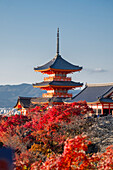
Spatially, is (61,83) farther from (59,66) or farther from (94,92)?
(94,92)

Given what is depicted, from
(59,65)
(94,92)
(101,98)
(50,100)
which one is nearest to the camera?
(101,98)

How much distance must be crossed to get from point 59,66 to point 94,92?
8392 millimetres

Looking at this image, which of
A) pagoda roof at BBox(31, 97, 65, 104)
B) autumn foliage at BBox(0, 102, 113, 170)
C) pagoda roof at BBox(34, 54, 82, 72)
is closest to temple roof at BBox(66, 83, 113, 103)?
pagoda roof at BBox(31, 97, 65, 104)

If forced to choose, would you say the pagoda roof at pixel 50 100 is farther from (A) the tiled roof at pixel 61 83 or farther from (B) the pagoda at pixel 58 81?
(A) the tiled roof at pixel 61 83

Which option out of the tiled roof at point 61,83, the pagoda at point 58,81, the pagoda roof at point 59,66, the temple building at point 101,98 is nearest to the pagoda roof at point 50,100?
the pagoda at point 58,81

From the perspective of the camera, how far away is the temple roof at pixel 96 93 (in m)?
33.0

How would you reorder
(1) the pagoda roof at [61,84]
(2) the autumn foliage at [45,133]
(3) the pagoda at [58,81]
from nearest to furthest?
1. (2) the autumn foliage at [45,133]
2. (1) the pagoda roof at [61,84]
3. (3) the pagoda at [58,81]

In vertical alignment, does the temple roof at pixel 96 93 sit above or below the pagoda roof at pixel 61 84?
below

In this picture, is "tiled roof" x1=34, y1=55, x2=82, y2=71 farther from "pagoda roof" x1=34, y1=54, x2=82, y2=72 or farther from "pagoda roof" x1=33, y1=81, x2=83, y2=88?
"pagoda roof" x1=33, y1=81, x2=83, y2=88

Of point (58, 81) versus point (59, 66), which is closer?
point (58, 81)

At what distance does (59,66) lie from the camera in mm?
42125

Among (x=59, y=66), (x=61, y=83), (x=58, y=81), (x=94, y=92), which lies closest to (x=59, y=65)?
(x=59, y=66)

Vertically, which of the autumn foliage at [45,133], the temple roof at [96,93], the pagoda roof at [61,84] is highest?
the pagoda roof at [61,84]

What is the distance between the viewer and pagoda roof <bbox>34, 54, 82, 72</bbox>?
4141cm
